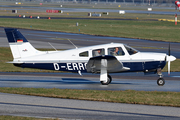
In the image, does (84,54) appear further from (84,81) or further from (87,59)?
(84,81)

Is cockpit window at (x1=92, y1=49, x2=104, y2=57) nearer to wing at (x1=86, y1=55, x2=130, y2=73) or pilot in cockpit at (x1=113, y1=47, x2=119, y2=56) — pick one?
wing at (x1=86, y1=55, x2=130, y2=73)

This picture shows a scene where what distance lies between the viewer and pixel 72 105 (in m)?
14.0

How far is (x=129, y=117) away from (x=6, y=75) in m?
12.9

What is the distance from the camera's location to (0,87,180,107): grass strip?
1462cm

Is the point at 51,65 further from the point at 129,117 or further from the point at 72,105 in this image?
the point at 129,117

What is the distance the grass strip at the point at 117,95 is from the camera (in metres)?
14.6

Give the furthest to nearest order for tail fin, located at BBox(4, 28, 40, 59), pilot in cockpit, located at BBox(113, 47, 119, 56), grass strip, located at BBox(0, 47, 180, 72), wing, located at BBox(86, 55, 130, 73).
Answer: grass strip, located at BBox(0, 47, 180, 72) → tail fin, located at BBox(4, 28, 40, 59) → pilot in cockpit, located at BBox(113, 47, 119, 56) → wing, located at BBox(86, 55, 130, 73)

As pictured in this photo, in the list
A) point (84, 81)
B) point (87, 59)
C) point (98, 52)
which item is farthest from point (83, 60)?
point (84, 81)

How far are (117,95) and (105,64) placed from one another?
3.06 m

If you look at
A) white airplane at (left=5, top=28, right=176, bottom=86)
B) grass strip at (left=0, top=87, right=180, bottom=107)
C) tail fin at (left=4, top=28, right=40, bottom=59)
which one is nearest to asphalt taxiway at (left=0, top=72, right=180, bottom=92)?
white airplane at (left=5, top=28, right=176, bottom=86)

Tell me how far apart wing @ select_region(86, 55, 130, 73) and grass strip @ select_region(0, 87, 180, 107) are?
2017 millimetres

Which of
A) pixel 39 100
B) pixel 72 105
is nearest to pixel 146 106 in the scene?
pixel 72 105

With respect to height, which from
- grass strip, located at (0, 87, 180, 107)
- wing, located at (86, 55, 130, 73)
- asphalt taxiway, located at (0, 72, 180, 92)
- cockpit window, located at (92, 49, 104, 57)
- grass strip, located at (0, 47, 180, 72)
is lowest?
grass strip, located at (0, 47, 180, 72)

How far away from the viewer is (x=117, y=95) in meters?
15.9
